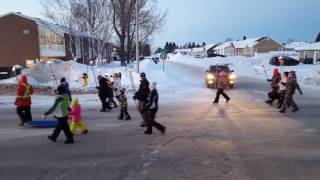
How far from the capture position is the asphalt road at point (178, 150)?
756 centimetres

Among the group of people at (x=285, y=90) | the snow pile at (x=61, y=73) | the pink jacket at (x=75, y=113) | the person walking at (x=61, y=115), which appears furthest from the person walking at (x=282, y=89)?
the snow pile at (x=61, y=73)

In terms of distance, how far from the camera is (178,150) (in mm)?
9266

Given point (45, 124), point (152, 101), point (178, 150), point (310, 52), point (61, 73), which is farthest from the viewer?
point (310, 52)

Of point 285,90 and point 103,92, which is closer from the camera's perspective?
point 285,90

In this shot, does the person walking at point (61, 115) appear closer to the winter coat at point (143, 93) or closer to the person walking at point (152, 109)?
the person walking at point (152, 109)

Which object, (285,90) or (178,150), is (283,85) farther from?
(178,150)

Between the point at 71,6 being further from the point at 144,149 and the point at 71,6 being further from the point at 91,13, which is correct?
the point at 144,149

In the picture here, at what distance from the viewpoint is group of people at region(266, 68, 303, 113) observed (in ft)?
50.5

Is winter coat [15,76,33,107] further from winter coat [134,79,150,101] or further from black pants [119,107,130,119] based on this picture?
winter coat [134,79,150,101]

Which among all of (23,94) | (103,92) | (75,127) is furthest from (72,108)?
(103,92)

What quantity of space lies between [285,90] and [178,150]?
7.88m

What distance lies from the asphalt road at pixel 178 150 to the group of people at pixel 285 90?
0.83 m

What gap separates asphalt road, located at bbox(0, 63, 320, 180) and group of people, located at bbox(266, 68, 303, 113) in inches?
32.6

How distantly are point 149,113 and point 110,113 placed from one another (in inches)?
184
